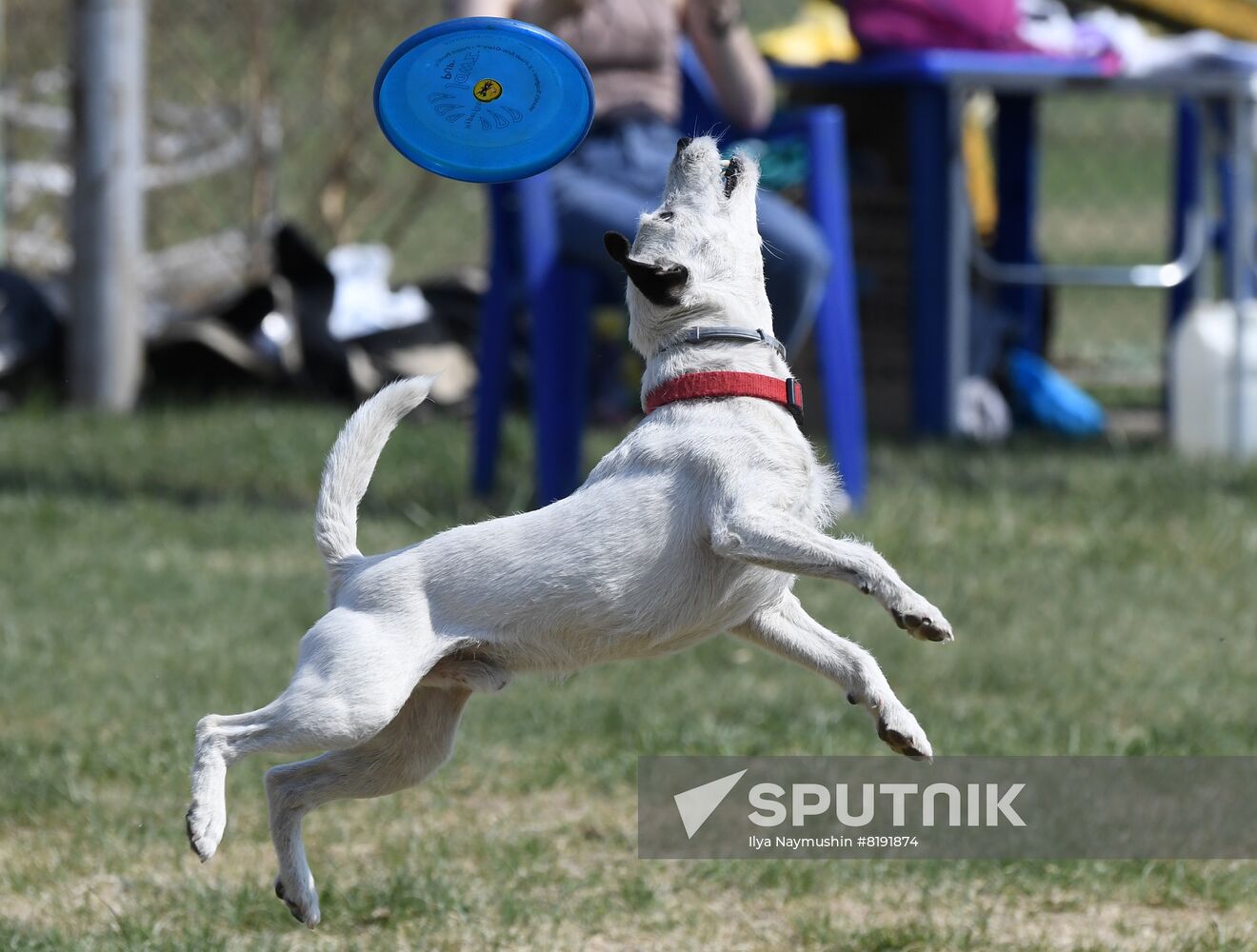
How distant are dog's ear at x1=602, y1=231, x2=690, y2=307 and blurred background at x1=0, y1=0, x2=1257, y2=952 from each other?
122 cm

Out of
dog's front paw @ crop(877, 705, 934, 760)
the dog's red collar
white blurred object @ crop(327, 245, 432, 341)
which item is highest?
the dog's red collar

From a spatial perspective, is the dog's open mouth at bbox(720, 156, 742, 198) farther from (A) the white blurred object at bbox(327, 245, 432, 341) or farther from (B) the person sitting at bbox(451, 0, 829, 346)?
(A) the white blurred object at bbox(327, 245, 432, 341)

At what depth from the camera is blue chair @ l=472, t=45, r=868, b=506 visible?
5738 millimetres

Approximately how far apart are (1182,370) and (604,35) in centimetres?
332

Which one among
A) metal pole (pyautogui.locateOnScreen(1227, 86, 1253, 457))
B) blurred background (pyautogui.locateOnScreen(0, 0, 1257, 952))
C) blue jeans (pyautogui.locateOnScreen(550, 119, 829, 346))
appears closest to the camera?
blurred background (pyautogui.locateOnScreen(0, 0, 1257, 952))

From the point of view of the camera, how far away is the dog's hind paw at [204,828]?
237 cm

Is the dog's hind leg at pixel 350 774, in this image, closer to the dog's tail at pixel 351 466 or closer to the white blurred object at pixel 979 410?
the dog's tail at pixel 351 466

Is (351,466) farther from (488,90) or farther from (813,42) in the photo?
(813,42)

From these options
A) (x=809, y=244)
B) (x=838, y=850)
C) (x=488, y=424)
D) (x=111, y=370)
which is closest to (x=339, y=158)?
(x=111, y=370)

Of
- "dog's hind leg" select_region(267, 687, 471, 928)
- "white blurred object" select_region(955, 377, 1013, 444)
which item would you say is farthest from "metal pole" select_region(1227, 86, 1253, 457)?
"dog's hind leg" select_region(267, 687, 471, 928)

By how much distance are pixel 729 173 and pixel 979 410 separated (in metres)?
5.83

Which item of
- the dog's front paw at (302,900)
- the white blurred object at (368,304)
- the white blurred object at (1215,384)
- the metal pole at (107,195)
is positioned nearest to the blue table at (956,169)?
the white blurred object at (1215,384)

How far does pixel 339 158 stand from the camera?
33.7ft

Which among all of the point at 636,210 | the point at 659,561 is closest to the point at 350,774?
the point at 659,561
